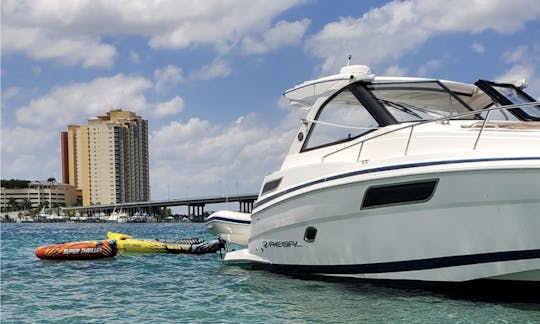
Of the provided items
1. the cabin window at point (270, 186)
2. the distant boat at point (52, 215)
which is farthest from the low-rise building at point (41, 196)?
the cabin window at point (270, 186)

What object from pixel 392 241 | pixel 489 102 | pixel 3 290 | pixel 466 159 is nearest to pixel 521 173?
pixel 466 159

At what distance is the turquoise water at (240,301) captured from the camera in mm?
7062

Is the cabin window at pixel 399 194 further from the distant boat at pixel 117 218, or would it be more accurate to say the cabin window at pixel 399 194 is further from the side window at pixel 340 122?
the distant boat at pixel 117 218

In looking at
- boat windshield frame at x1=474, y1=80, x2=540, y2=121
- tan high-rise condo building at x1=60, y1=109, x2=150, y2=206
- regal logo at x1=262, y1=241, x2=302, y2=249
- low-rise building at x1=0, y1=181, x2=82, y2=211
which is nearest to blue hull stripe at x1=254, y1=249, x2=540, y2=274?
regal logo at x1=262, y1=241, x2=302, y2=249

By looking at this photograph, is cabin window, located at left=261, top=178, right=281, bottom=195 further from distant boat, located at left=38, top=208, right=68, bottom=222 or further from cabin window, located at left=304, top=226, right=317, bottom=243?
distant boat, located at left=38, top=208, right=68, bottom=222

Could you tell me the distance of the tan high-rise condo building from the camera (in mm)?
161500

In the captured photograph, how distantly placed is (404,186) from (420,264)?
1026 mm

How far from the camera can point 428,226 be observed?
24.2 feet

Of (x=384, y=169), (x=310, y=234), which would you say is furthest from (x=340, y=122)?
(x=384, y=169)

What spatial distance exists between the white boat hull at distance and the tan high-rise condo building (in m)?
150

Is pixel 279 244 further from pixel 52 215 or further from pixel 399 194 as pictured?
pixel 52 215

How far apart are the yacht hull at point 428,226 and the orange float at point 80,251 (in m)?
8.65

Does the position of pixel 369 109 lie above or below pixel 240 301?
above

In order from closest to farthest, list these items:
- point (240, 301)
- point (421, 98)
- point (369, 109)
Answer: point (240, 301)
point (369, 109)
point (421, 98)
